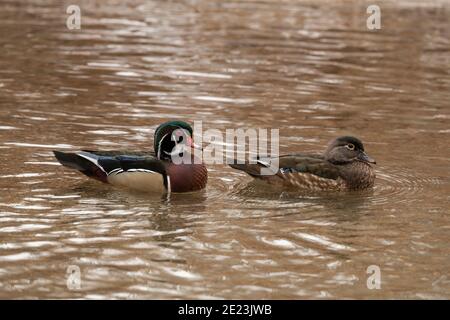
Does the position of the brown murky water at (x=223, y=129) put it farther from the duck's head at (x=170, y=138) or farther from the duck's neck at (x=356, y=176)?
the duck's head at (x=170, y=138)

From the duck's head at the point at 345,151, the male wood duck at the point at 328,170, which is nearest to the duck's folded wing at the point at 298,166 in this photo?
the male wood duck at the point at 328,170

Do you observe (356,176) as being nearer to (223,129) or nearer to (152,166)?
(152,166)

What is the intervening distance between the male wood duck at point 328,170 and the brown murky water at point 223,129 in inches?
6.5

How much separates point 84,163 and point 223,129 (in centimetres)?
334

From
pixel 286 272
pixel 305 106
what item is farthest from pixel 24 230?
pixel 305 106

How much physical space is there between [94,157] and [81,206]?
801 millimetres

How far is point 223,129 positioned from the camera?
1368 cm

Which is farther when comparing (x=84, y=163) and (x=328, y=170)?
(x=328, y=170)

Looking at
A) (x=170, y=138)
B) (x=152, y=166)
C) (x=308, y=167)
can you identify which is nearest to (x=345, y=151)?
(x=308, y=167)

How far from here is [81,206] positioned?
10055 millimetres

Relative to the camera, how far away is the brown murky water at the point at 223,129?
27.3ft

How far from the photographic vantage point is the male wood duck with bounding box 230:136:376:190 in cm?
1096

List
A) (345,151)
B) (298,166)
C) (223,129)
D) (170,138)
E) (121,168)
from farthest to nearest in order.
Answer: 1. (223,129)
2. (345,151)
3. (298,166)
4. (170,138)
5. (121,168)

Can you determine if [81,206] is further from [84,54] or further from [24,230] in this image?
[84,54]
